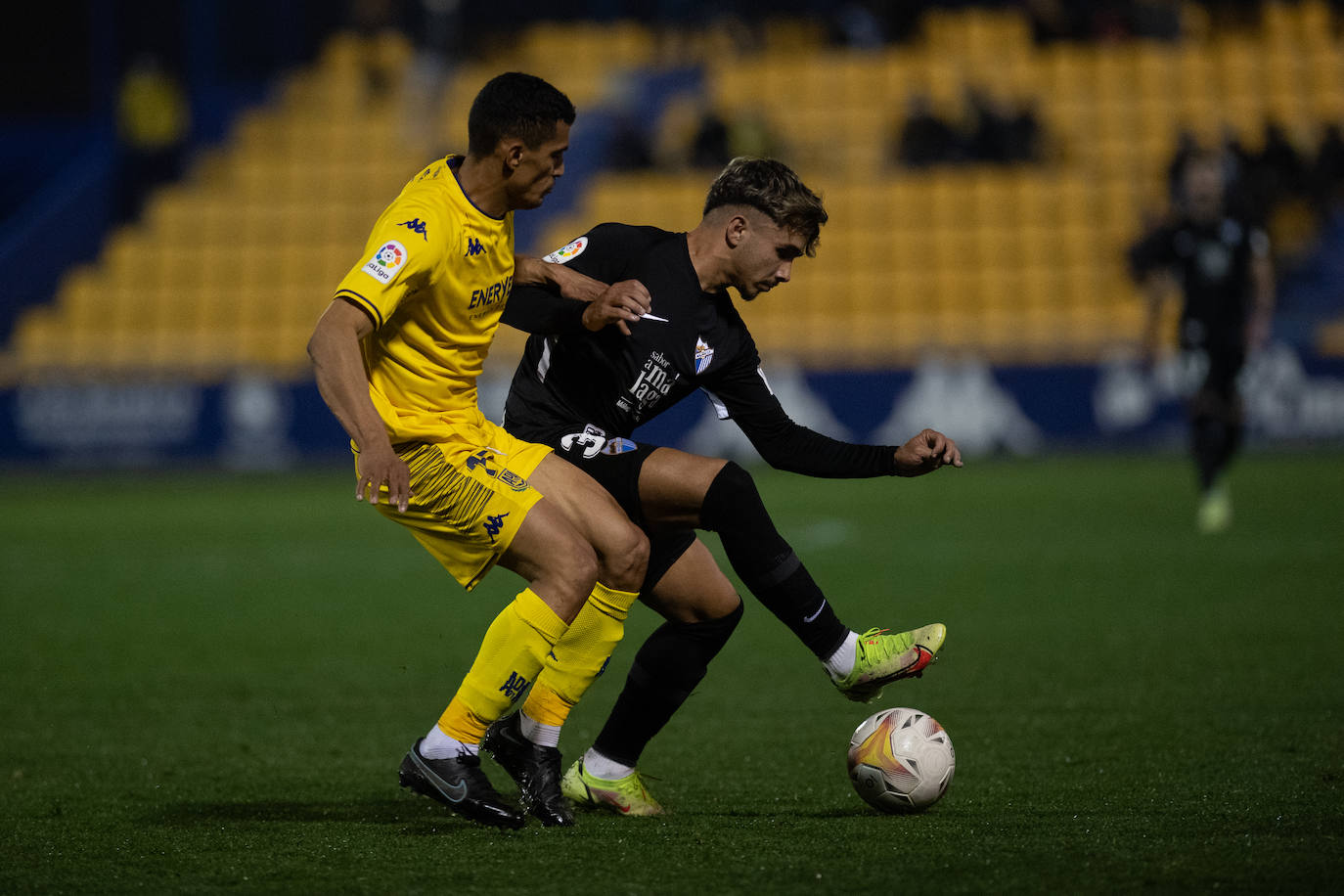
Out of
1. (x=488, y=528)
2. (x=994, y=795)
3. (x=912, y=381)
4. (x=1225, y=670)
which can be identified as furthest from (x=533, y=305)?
(x=912, y=381)

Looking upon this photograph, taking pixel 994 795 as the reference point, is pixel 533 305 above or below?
above

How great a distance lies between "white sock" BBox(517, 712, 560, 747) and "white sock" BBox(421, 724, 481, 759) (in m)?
0.27

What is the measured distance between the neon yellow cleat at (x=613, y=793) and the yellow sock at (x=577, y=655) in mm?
251

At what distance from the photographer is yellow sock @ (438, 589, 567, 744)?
169 inches

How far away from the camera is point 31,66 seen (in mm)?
25016

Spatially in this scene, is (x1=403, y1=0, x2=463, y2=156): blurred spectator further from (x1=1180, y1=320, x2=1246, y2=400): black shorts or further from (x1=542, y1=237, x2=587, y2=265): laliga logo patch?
(x1=542, y1=237, x2=587, y2=265): laliga logo patch

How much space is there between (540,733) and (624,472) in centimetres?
76

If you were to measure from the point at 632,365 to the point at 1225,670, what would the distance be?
10.5 ft

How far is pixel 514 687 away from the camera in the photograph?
169 inches

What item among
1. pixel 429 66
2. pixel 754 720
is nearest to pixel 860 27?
pixel 429 66

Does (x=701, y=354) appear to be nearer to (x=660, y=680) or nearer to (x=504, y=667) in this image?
(x=660, y=680)

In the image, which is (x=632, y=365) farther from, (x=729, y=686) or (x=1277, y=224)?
(x=1277, y=224)

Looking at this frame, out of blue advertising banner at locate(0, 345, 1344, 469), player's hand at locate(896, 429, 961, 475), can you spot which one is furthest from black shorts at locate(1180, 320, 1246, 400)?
player's hand at locate(896, 429, 961, 475)

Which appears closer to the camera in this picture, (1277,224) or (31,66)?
(1277,224)
